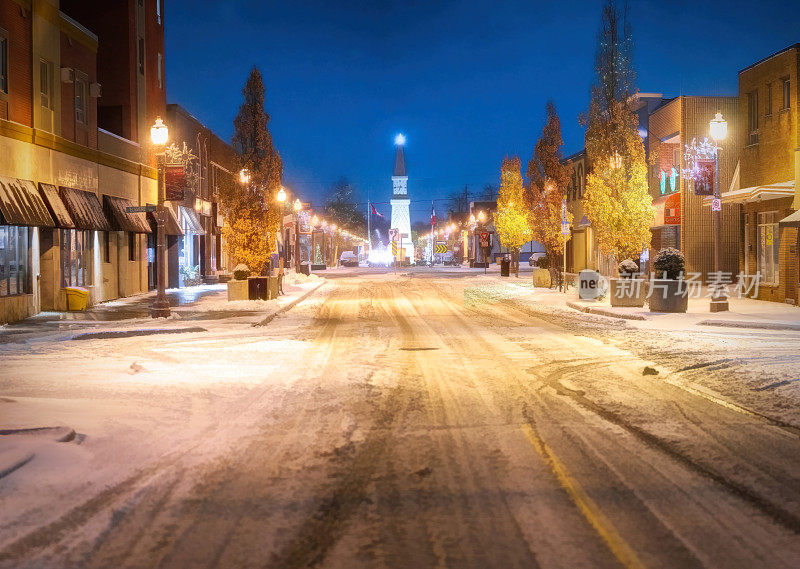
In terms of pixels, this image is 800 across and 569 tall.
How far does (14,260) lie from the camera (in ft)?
70.7

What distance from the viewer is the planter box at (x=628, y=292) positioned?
24828 mm

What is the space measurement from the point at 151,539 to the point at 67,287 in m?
21.7

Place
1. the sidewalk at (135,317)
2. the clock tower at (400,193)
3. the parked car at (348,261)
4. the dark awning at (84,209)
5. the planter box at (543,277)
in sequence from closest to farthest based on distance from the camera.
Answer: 1. the sidewalk at (135,317)
2. the dark awning at (84,209)
3. the planter box at (543,277)
4. the parked car at (348,261)
5. the clock tower at (400,193)

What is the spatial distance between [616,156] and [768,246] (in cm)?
Answer: 607

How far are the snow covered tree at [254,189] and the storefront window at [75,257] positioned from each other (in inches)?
254

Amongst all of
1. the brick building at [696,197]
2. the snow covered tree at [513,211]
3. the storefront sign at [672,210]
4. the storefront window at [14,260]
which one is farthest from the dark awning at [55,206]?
the snow covered tree at [513,211]

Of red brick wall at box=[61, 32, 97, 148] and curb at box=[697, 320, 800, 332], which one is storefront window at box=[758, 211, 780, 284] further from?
red brick wall at box=[61, 32, 97, 148]

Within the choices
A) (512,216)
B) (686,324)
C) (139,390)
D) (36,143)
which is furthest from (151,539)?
(512,216)

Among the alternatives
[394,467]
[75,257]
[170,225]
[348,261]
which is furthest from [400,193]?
A: [394,467]

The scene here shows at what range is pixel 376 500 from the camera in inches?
230

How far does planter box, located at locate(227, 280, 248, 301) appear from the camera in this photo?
1107 inches

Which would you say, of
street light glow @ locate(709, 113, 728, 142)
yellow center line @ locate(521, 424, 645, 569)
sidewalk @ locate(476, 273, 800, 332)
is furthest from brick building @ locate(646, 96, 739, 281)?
yellow center line @ locate(521, 424, 645, 569)

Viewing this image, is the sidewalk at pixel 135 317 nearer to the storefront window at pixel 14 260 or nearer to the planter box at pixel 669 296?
the storefront window at pixel 14 260

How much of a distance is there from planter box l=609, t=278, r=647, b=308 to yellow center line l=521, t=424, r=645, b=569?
18100mm
